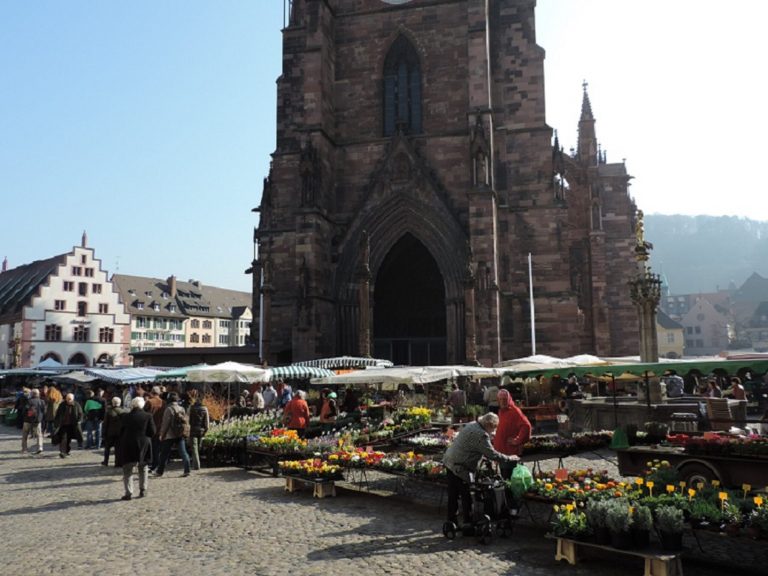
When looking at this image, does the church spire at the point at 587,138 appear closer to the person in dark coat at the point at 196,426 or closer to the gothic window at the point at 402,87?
the gothic window at the point at 402,87

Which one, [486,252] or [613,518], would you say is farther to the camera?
[486,252]

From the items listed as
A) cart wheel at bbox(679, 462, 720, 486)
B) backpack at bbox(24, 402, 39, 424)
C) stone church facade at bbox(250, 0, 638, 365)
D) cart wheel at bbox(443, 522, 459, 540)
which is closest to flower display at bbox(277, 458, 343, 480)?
cart wheel at bbox(443, 522, 459, 540)

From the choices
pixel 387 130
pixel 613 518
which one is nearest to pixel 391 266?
pixel 387 130

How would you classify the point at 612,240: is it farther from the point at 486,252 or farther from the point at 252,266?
the point at 252,266

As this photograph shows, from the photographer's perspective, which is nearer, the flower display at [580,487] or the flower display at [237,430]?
the flower display at [580,487]

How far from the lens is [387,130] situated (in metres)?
29.1

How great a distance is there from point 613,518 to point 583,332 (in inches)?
1105

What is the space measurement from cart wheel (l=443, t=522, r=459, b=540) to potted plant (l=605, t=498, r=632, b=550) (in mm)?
1856

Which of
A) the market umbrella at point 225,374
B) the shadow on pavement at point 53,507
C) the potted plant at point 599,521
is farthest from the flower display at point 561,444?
the market umbrella at point 225,374

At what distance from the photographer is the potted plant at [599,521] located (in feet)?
20.6

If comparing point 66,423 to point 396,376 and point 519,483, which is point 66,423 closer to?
point 396,376

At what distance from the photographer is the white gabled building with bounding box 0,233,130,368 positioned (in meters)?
56.8

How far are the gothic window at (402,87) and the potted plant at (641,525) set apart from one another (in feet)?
80.0

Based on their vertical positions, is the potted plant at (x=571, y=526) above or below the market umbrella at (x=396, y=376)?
below
